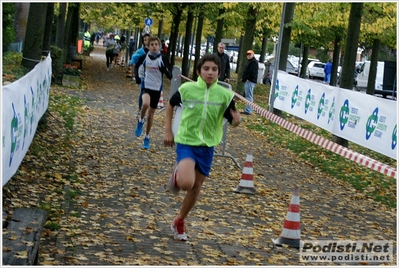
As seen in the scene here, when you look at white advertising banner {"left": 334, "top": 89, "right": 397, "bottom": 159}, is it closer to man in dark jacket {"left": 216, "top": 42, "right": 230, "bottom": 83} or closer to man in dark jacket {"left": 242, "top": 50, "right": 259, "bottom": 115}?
man in dark jacket {"left": 216, "top": 42, "right": 230, "bottom": 83}

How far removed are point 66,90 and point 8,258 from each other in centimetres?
1914

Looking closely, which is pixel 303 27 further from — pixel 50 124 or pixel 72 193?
pixel 72 193

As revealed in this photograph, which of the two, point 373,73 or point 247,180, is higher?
point 373,73

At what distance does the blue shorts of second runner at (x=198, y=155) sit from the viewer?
7.11 meters

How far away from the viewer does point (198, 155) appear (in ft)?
23.5

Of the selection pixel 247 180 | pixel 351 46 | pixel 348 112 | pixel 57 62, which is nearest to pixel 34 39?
pixel 247 180

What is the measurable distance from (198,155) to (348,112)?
7688 millimetres

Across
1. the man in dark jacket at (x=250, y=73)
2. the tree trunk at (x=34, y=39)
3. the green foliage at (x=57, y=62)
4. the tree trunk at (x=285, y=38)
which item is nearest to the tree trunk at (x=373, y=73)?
the tree trunk at (x=285, y=38)

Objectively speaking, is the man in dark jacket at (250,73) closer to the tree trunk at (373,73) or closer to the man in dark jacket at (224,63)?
the man in dark jacket at (224,63)

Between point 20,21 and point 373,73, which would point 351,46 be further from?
point 20,21

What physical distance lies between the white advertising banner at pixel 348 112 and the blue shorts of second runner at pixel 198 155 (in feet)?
17.8

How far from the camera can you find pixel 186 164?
23.1ft

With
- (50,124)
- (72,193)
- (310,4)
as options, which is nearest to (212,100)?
(72,193)

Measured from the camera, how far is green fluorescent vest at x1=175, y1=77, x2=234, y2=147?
7125mm
